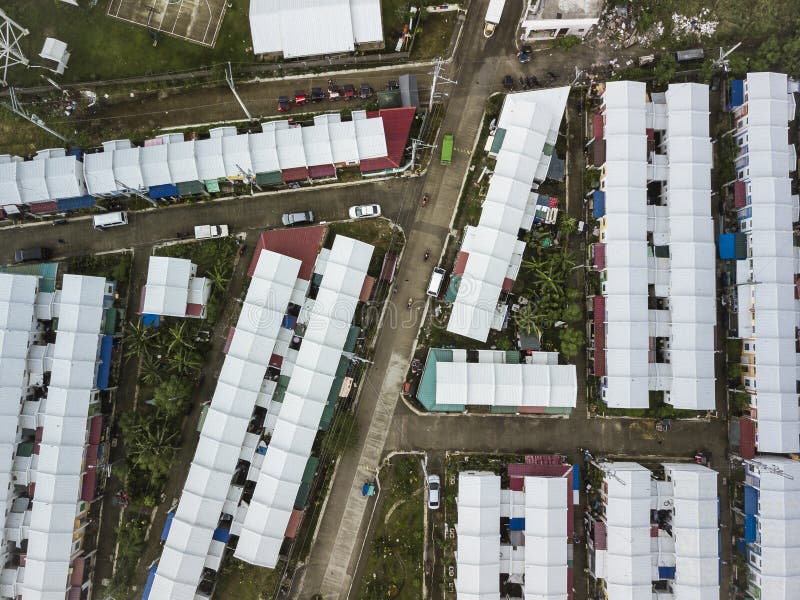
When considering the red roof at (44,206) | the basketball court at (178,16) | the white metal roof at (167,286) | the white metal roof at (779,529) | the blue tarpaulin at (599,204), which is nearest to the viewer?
the white metal roof at (779,529)

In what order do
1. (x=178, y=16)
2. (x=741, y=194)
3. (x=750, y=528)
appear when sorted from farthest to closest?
(x=178, y=16), (x=741, y=194), (x=750, y=528)

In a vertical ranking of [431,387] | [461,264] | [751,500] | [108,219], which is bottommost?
[751,500]

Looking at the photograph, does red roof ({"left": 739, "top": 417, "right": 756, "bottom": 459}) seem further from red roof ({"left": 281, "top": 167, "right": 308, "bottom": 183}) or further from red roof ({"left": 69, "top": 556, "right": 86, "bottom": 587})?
red roof ({"left": 69, "top": 556, "right": 86, "bottom": 587})

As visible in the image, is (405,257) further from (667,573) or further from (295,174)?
(667,573)

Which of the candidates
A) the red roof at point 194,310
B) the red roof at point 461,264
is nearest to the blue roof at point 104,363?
the red roof at point 194,310

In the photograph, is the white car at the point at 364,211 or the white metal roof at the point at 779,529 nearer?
the white metal roof at the point at 779,529

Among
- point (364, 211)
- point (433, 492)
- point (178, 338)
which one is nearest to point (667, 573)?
point (433, 492)

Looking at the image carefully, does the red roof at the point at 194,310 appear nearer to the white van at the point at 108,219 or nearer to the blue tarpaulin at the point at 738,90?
the white van at the point at 108,219
